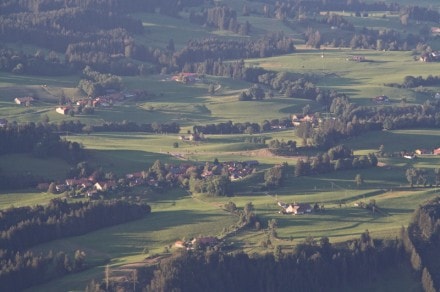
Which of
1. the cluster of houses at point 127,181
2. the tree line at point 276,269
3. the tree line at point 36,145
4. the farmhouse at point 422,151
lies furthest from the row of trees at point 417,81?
the tree line at point 276,269

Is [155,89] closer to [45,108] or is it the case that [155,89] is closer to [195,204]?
[45,108]

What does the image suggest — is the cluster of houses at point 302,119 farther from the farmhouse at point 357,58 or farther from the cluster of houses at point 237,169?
the farmhouse at point 357,58

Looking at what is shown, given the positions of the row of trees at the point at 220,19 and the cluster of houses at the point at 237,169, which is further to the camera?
the row of trees at the point at 220,19

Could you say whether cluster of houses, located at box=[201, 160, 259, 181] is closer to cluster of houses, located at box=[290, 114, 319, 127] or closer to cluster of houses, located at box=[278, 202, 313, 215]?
cluster of houses, located at box=[278, 202, 313, 215]

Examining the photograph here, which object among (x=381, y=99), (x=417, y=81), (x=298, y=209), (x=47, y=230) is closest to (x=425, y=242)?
(x=298, y=209)

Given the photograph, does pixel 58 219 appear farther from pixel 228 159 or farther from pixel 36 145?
pixel 228 159

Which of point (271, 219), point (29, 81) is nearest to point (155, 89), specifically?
point (29, 81)
